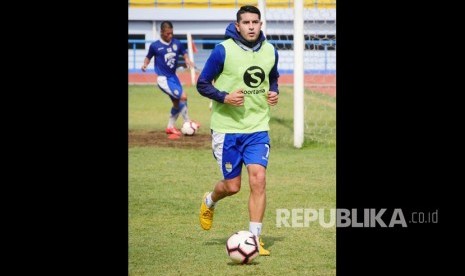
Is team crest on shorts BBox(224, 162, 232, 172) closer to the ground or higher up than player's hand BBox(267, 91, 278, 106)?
closer to the ground

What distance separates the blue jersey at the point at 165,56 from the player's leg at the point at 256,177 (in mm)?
9858

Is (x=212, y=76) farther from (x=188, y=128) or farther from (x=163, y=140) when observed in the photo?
(x=188, y=128)

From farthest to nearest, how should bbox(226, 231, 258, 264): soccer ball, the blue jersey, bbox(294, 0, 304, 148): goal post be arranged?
the blue jersey
bbox(294, 0, 304, 148): goal post
bbox(226, 231, 258, 264): soccer ball

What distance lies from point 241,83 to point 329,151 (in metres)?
7.04

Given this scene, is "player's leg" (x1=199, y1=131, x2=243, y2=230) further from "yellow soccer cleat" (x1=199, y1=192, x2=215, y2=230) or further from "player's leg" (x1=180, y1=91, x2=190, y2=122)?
"player's leg" (x1=180, y1=91, x2=190, y2=122)

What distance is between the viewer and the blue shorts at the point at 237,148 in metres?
8.90

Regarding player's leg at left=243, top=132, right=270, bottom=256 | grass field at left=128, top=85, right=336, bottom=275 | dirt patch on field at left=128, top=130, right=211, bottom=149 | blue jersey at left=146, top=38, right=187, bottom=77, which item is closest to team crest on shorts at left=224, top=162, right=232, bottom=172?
player's leg at left=243, top=132, right=270, bottom=256

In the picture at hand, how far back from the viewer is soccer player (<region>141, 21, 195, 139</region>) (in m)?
18.2

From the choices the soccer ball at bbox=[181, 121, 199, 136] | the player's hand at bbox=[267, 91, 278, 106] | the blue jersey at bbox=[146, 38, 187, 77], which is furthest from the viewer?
the blue jersey at bbox=[146, 38, 187, 77]

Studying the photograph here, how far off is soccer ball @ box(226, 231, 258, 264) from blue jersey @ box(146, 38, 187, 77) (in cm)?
1063
